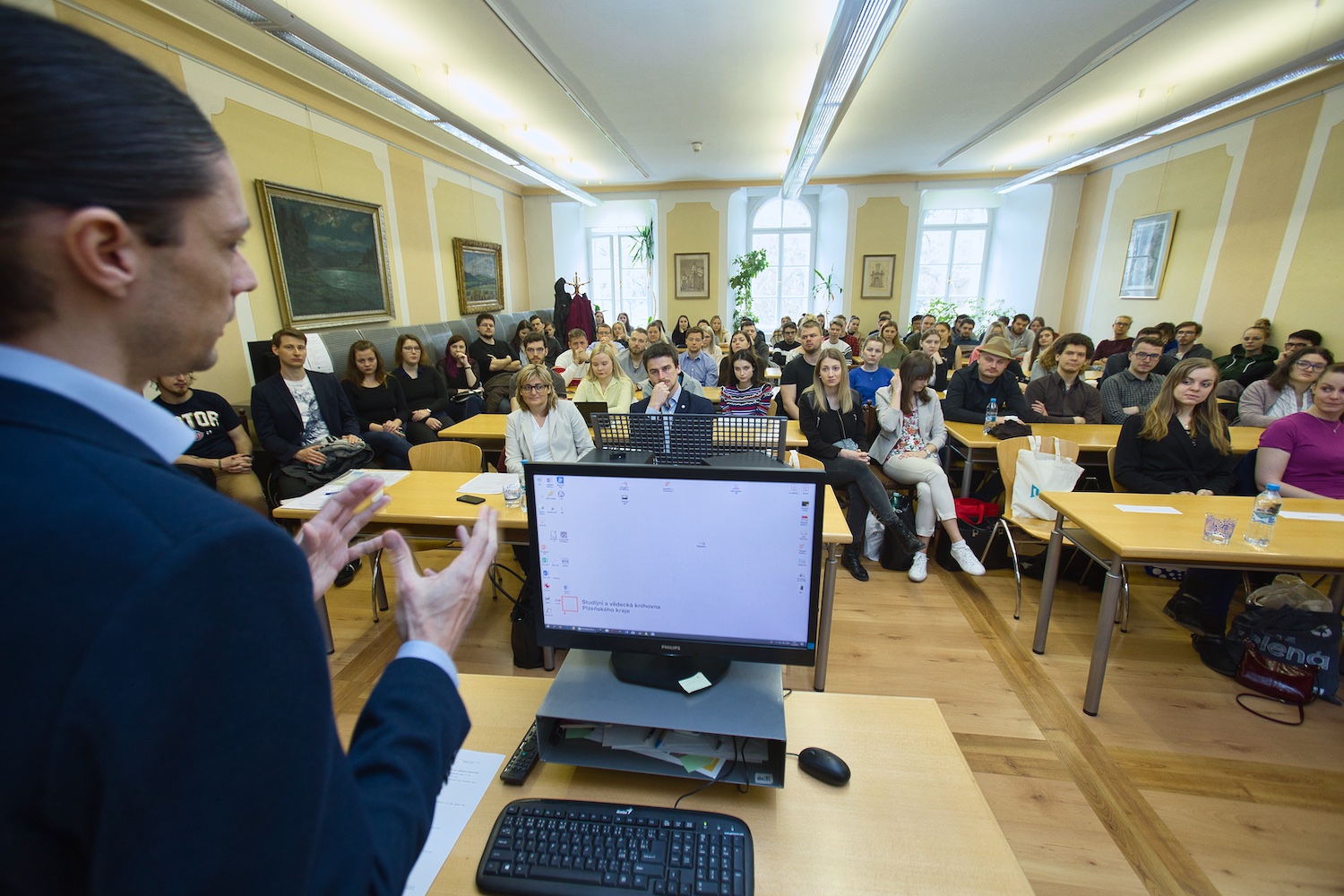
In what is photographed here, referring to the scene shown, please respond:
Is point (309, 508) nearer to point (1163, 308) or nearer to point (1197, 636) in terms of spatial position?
point (1197, 636)

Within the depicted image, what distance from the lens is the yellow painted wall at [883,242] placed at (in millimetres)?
9555

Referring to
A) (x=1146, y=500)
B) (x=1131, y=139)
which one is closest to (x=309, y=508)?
(x=1146, y=500)

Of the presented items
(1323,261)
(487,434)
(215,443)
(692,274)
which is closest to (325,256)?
(215,443)

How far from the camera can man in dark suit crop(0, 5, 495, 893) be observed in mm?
330

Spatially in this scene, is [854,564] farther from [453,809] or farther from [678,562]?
[453,809]

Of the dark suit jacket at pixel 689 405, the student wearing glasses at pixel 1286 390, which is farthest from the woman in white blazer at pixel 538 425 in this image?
the student wearing glasses at pixel 1286 390

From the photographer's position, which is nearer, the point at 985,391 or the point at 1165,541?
the point at 1165,541

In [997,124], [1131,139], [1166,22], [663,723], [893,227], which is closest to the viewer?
[663,723]

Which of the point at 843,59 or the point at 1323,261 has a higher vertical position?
the point at 843,59

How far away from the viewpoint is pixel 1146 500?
2.54m

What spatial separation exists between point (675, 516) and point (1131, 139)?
769 cm

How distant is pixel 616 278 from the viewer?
37.6ft

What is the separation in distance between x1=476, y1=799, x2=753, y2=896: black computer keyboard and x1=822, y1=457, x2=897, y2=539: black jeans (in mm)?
2704

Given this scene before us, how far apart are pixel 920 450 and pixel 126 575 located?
3.89m
